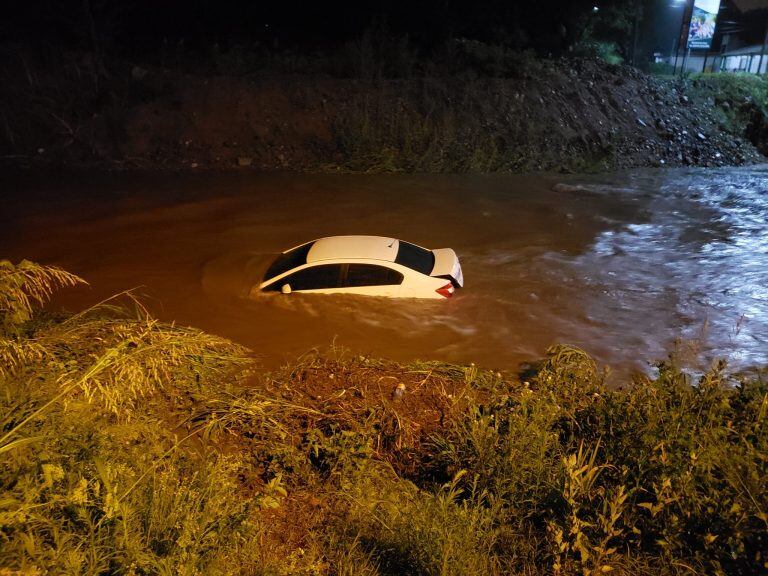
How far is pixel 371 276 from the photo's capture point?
9.11 m

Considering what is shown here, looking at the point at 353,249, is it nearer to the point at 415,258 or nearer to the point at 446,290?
the point at 415,258

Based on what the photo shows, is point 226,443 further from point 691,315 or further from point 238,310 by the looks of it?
point 691,315

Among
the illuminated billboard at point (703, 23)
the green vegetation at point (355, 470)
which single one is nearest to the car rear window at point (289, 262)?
the green vegetation at point (355, 470)

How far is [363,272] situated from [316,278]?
70 cm

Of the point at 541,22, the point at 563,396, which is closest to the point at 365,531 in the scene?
the point at 563,396

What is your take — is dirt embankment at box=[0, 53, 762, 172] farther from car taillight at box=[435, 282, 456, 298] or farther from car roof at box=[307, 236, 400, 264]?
car taillight at box=[435, 282, 456, 298]

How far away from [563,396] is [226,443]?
338cm

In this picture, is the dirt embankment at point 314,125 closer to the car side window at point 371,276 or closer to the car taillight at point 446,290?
the car taillight at point 446,290

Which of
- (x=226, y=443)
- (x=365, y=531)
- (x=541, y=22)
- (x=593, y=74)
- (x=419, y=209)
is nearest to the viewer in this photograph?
(x=365, y=531)

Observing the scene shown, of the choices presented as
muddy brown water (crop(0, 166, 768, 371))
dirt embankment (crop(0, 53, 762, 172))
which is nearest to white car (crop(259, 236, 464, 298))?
muddy brown water (crop(0, 166, 768, 371))

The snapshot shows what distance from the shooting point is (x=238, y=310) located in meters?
9.65

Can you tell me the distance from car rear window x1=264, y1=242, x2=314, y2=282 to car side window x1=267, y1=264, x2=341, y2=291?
0.15m

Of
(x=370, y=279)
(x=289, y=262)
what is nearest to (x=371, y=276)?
(x=370, y=279)

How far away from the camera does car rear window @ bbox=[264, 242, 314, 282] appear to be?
938cm
